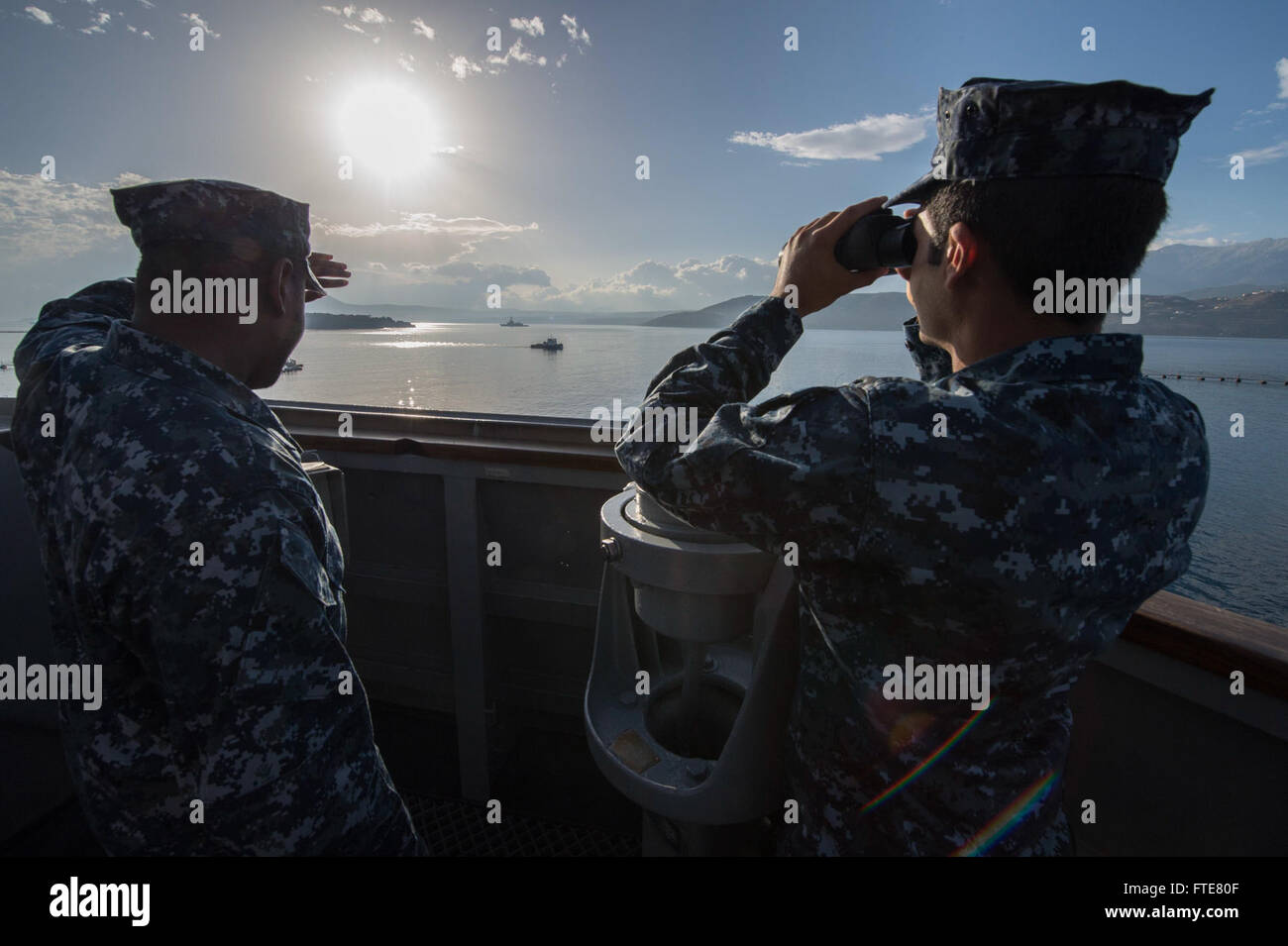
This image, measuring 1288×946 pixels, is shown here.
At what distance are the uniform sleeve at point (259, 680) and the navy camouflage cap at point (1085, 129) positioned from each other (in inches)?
50.5

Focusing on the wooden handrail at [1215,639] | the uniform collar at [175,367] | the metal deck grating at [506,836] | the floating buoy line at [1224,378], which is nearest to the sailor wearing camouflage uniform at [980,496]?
the wooden handrail at [1215,639]

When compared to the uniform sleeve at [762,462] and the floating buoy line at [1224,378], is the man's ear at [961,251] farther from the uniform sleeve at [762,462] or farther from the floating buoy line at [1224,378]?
the floating buoy line at [1224,378]

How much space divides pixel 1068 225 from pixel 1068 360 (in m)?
0.18

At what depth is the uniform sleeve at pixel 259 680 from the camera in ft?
3.35

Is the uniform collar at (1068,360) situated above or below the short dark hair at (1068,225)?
below

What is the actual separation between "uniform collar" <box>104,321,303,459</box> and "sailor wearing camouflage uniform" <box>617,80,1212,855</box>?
0.82m

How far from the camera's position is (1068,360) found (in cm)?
87

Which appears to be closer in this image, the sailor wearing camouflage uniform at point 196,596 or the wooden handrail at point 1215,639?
the sailor wearing camouflage uniform at point 196,596

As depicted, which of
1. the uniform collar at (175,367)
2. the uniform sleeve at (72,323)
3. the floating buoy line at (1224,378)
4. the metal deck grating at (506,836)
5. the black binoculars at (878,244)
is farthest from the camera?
the floating buoy line at (1224,378)

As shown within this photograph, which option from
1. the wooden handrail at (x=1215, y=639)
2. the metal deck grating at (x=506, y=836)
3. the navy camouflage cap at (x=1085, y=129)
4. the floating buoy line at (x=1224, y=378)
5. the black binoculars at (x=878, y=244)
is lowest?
the metal deck grating at (x=506, y=836)

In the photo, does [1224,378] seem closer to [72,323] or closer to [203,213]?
[203,213]

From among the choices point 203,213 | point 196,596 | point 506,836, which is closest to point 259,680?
point 196,596

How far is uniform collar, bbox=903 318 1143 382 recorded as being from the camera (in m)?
0.87
